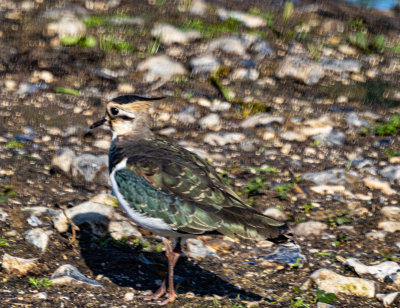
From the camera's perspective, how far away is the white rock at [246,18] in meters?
10.6

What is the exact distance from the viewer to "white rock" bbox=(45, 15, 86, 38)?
32.3 ft

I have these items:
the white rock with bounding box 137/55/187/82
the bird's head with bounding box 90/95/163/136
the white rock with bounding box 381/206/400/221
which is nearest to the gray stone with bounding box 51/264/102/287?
the bird's head with bounding box 90/95/163/136

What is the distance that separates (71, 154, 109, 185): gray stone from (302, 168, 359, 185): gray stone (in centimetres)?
209

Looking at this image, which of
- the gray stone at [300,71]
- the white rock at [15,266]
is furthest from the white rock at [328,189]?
the white rock at [15,266]

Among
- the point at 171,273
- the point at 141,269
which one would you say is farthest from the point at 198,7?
the point at 171,273

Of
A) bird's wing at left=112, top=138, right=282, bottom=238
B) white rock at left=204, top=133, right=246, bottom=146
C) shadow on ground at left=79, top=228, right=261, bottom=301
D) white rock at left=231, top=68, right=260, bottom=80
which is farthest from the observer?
white rock at left=231, top=68, right=260, bottom=80

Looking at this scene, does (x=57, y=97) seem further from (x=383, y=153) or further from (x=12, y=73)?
(x=383, y=153)

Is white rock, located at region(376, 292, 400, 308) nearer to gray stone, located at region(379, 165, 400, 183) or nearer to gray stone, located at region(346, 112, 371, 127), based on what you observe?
gray stone, located at region(379, 165, 400, 183)

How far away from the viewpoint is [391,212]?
23.3 feet

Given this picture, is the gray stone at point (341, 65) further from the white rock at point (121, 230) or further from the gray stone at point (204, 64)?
the white rock at point (121, 230)

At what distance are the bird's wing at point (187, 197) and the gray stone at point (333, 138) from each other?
283 cm

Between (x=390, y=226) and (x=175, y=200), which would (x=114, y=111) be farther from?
(x=390, y=226)

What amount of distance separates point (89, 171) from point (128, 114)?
130 centimetres

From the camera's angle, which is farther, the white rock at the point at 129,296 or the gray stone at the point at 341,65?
the gray stone at the point at 341,65
